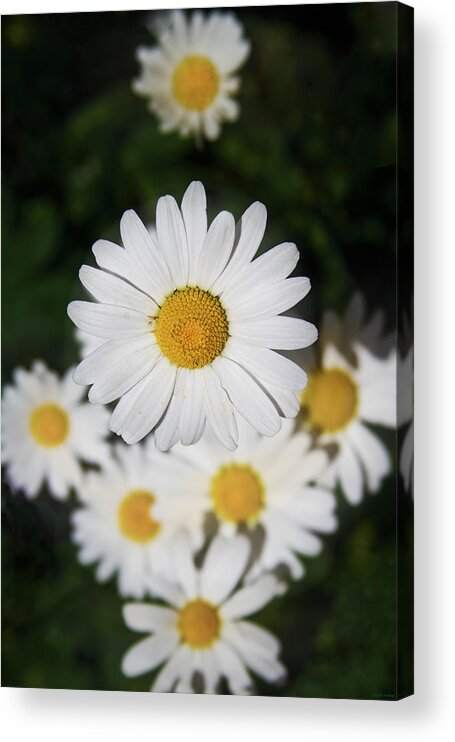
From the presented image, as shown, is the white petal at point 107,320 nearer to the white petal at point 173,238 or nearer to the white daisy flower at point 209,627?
the white petal at point 173,238

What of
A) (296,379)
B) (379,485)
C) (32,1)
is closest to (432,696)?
→ (379,485)

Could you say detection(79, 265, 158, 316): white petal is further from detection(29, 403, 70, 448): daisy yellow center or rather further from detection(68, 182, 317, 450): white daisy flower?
detection(29, 403, 70, 448): daisy yellow center

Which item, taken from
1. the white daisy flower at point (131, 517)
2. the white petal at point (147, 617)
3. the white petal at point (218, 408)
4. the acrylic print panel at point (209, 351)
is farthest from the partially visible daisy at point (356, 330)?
the white petal at point (147, 617)

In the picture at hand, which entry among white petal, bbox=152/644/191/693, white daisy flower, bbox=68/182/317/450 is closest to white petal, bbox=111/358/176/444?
white daisy flower, bbox=68/182/317/450

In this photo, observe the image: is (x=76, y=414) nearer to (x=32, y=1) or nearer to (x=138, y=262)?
(x=138, y=262)

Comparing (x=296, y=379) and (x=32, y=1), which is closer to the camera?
(x=296, y=379)

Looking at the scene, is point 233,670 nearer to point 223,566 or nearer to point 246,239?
point 223,566
